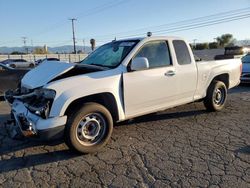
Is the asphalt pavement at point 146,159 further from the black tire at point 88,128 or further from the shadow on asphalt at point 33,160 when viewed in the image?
the black tire at point 88,128

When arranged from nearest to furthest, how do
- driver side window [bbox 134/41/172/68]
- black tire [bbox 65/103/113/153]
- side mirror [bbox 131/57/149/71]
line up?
black tire [bbox 65/103/113/153], side mirror [bbox 131/57/149/71], driver side window [bbox 134/41/172/68]

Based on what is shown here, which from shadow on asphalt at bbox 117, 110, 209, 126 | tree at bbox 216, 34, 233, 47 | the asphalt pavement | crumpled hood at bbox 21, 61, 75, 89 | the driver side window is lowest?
the asphalt pavement

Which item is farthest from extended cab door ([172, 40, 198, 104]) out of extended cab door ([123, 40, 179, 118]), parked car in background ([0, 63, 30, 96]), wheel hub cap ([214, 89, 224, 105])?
parked car in background ([0, 63, 30, 96])

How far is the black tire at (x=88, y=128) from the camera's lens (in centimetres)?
402

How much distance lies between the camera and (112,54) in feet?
17.0

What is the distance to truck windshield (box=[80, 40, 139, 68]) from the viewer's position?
4.85 metres

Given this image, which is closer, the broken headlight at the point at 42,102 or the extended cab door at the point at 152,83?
the broken headlight at the point at 42,102

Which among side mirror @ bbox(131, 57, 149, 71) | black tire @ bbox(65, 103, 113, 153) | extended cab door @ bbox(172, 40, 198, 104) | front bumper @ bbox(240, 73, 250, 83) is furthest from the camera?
front bumper @ bbox(240, 73, 250, 83)

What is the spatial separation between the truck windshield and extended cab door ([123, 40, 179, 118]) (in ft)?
0.85

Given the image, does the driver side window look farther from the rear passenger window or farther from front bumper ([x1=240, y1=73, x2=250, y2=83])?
front bumper ([x1=240, y1=73, x2=250, y2=83])

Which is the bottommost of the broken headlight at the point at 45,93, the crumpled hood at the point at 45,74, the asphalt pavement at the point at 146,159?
the asphalt pavement at the point at 146,159

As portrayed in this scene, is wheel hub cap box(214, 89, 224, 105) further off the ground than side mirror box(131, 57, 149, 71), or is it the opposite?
side mirror box(131, 57, 149, 71)

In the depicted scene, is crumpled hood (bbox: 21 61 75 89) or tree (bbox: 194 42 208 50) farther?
tree (bbox: 194 42 208 50)

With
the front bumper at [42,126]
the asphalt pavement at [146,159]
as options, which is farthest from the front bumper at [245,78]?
the front bumper at [42,126]
